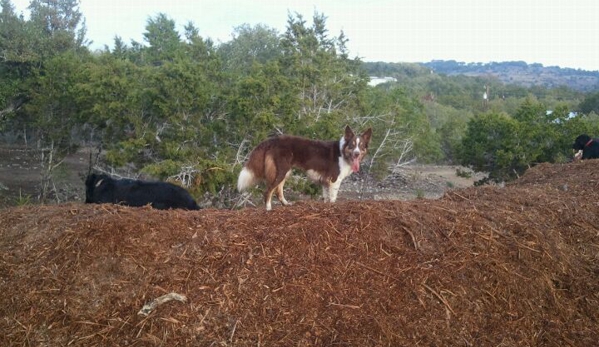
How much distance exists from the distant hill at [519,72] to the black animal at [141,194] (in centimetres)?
13120

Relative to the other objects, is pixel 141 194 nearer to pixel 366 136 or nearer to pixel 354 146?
pixel 354 146

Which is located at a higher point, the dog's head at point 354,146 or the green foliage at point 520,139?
the dog's head at point 354,146

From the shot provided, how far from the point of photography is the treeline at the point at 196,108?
1441 centimetres

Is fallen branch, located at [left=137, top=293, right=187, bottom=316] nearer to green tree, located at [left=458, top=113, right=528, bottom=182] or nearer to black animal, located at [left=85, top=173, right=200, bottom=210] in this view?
black animal, located at [left=85, top=173, right=200, bottom=210]

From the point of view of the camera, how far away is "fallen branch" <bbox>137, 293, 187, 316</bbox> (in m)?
3.88

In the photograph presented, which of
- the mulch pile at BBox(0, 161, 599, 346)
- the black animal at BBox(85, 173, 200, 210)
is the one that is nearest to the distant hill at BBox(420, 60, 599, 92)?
the black animal at BBox(85, 173, 200, 210)

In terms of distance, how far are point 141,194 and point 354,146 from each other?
3338 millimetres

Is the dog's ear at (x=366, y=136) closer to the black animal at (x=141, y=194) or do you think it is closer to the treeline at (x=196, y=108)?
the black animal at (x=141, y=194)

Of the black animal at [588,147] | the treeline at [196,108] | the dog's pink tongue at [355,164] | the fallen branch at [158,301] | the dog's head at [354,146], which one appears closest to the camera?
the fallen branch at [158,301]

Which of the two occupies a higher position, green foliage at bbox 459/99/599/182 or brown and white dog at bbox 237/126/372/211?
brown and white dog at bbox 237/126/372/211

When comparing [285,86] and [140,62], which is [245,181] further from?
[140,62]

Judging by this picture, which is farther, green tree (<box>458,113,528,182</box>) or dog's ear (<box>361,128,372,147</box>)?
green tree (<box>458,113,528,182</box>)

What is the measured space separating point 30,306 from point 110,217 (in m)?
1.08

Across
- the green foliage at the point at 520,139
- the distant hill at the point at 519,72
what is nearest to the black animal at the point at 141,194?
the green foliage at the point at 520,139
